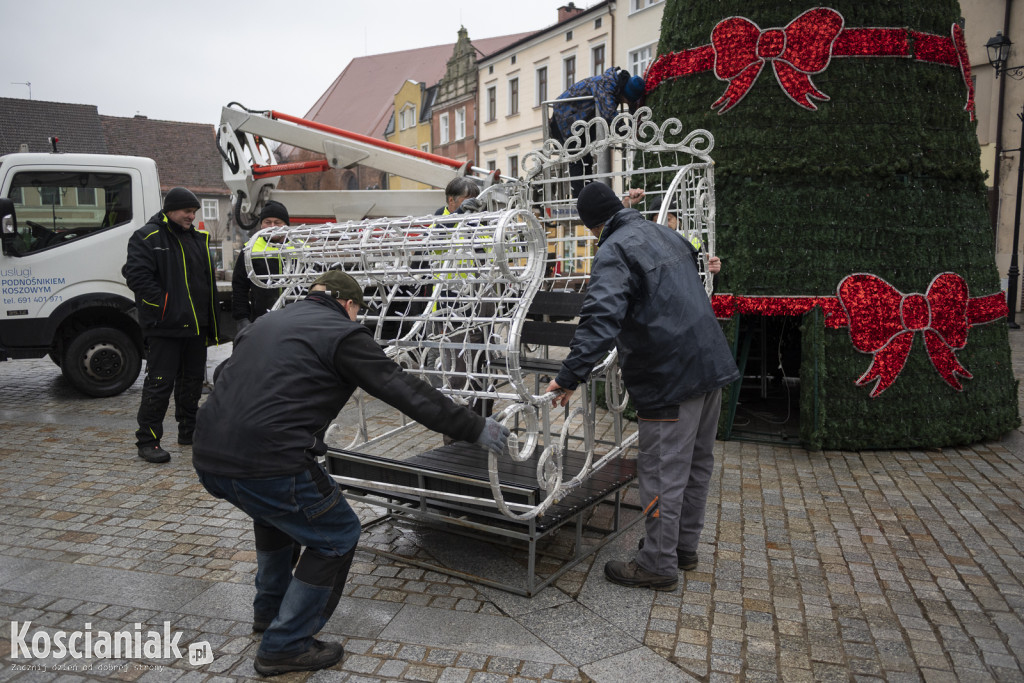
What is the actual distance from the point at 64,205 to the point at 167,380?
3490mm

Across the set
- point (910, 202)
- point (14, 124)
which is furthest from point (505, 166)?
point (910, 202)

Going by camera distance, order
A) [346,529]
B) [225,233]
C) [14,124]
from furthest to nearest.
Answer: [225,233]
[14,124]
[346,529]

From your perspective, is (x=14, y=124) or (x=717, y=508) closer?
(x=717, y=508)

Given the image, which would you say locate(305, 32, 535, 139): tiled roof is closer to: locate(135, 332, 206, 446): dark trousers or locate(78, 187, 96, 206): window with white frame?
locate(78, 187, 96, 206): window with white frame

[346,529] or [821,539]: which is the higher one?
[346,529]

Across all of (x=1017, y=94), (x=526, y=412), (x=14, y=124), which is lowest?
(x=526, y=412)

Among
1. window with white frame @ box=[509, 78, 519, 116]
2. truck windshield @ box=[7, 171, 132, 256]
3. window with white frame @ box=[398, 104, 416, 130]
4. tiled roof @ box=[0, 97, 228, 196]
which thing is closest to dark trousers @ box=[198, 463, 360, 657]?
truck windshield @ box=[7, 171, 132, 256]

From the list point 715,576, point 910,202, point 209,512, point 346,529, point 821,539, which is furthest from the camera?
point 910,202

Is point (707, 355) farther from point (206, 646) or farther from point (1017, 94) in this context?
point (1017, 94)

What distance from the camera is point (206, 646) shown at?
3.12 m

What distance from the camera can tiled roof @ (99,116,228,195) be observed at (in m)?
44.7

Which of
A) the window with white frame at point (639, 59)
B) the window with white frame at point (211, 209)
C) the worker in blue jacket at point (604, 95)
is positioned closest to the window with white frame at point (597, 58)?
the window with white frame at point (639, 59)

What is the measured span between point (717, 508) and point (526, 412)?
198 cm

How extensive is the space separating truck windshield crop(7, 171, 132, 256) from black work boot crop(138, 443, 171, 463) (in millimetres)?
3325
